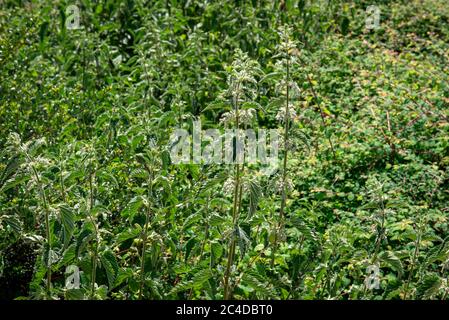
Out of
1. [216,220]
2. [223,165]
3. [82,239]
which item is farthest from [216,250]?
[223,165]

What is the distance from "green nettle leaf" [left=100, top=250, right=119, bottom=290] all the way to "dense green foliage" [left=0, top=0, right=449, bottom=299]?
0.03 feet

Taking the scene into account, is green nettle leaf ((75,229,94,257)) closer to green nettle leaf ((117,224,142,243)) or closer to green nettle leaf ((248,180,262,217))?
green nettle leaf ((117,224,142,243))

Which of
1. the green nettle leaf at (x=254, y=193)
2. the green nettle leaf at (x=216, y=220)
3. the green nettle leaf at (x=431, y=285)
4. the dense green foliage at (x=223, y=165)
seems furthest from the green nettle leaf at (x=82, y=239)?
the green nettle leaf at (x=431, y=285)

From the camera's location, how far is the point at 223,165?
447 centimetres

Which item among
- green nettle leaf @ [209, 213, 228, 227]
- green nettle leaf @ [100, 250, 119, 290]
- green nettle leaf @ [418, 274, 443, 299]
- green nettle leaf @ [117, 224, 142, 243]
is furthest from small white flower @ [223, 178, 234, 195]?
green nettle leaf @ [418, 274, 443, 299]

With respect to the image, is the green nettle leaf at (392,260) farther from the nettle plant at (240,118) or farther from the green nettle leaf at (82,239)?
the green nettle leaf at (82,239)

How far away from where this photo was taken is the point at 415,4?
6957 mm

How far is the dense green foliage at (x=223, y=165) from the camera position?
2.96m

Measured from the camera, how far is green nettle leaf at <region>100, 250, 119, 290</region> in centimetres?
284
